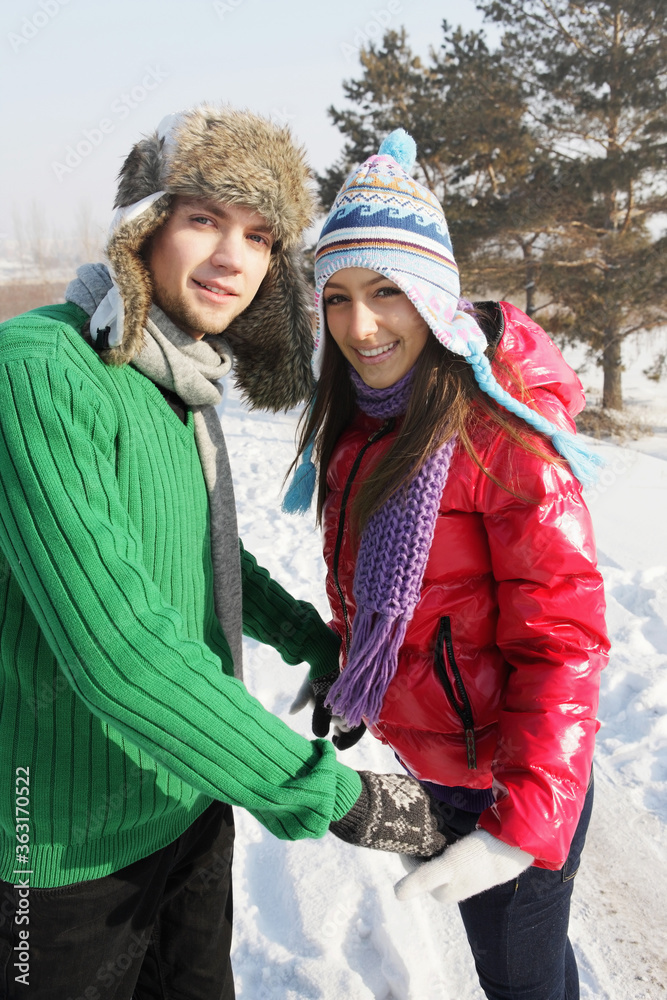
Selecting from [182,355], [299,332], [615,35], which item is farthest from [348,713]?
[615,35]

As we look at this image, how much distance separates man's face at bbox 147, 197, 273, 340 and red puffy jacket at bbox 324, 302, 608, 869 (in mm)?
523

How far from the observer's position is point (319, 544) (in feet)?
17.3

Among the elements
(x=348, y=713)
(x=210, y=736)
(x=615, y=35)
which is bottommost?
(x=348, y=713)

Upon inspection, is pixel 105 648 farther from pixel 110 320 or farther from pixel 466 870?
pixel 466 870

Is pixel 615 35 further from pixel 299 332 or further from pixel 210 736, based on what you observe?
pixel 210 736

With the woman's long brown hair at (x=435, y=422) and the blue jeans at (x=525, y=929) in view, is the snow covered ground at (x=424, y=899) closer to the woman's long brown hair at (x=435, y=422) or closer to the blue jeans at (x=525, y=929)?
the blue jeans at (x=525, y=929)

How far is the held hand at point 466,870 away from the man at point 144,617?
56mm

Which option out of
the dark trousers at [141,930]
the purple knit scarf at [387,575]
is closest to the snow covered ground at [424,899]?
the dark trousers at [141,930]

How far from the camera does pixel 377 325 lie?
158cm

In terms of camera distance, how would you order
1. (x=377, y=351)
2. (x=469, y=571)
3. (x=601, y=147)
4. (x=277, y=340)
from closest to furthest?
(x=469, y=571)
(x=377, y=351)
(x=277, y=340)
(x=601, y=147)

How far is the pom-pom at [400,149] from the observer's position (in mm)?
1801

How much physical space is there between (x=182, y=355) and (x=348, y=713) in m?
0.93

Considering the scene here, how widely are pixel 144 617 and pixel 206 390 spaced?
1.96 ft

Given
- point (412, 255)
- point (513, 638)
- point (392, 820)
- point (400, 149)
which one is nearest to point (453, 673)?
point (513, 638)
